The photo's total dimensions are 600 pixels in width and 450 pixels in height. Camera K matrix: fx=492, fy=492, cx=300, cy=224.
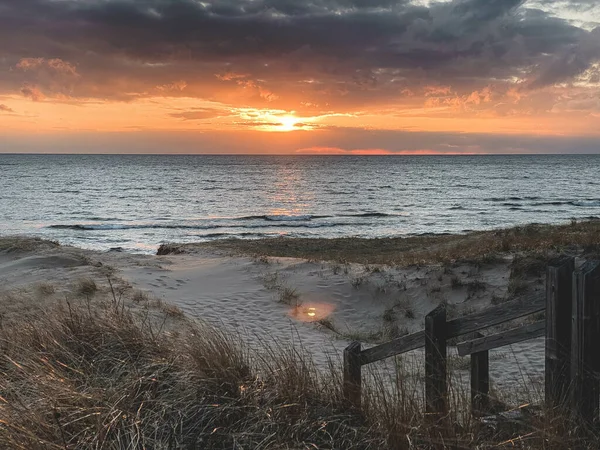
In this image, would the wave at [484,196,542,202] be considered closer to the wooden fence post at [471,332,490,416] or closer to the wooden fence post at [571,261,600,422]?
the wooden fence post at [471,332,490,416]

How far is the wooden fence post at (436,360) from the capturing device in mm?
4078

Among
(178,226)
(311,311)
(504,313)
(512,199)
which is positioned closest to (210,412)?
(504,313)

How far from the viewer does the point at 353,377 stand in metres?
4.59

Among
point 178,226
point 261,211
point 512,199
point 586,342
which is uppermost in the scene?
point 586,342

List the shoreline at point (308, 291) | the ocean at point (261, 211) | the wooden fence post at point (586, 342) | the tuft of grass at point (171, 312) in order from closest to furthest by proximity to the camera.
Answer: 1. the wooden fence post at point (586, 342)
2. the shoreline at point (308, 291)
3. the tuft of grass at point (171, 312)
4. the ocean at point (261, 211)

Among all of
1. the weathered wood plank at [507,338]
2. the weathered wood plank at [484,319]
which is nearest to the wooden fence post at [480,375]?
the weathered wood plank at [507,338]

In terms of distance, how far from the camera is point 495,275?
40.9 feet

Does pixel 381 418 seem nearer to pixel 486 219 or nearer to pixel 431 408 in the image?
pixel 431 408

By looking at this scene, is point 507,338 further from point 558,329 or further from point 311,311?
point 311,311

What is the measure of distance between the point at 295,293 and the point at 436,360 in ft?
30.8

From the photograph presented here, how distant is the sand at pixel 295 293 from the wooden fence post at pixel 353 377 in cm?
335

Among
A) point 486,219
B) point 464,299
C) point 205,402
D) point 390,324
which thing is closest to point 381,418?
point 205,402

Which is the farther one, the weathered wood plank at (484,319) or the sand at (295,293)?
the sand at (295,293)

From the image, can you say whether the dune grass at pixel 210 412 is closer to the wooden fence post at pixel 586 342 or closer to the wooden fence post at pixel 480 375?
the wooden fence post at pixel 586 342
